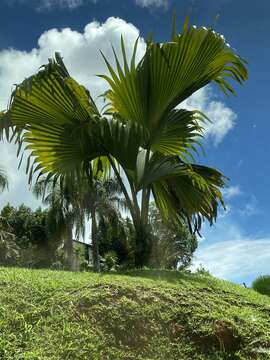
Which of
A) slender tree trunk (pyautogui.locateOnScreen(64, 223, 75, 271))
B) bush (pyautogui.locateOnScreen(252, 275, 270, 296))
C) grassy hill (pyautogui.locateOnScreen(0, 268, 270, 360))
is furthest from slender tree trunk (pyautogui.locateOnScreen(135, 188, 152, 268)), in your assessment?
slender tree trunk (pyautogui.locateOnScreen(64, 223, 75, 271))

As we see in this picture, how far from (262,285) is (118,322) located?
734 centimetres

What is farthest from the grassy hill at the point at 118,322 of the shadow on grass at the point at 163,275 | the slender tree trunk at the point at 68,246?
the slender tree trunk at the point at 68,246

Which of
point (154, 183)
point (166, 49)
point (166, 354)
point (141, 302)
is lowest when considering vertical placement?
point (166, 354)

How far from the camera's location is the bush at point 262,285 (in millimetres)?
11648

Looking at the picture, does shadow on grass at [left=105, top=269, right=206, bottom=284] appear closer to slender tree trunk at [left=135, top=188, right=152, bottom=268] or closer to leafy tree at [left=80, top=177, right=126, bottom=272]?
slender tree trunk at [left=135, top=188, right=152, bottom=268]

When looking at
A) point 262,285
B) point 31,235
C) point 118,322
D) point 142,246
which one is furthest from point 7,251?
point 118,322

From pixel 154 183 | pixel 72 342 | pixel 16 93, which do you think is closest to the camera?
pixel 72 342

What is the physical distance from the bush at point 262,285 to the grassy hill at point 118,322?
5086 mm

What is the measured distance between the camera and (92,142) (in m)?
9.21

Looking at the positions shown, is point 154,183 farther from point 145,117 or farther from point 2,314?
point 2,314

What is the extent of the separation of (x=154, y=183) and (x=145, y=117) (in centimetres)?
125

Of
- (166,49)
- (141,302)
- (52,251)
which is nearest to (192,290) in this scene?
(141,302)

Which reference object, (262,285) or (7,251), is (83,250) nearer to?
(7,251)

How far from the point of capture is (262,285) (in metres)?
11.9
